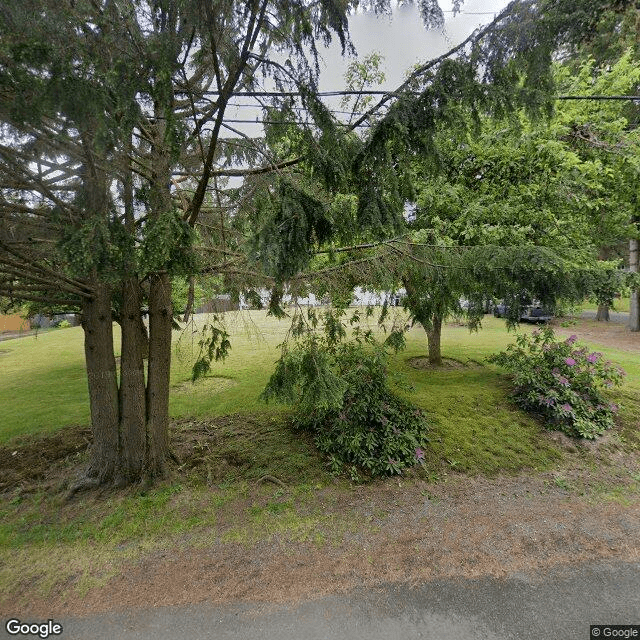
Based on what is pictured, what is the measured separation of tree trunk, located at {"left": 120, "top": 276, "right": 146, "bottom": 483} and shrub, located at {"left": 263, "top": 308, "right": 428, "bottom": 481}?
6.22ft

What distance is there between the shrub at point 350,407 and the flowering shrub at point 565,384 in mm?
2436

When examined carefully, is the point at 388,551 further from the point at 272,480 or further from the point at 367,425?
the point at 367,425

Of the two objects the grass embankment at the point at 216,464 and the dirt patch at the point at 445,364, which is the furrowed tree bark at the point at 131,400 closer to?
the grass embankment at the point at 216,464

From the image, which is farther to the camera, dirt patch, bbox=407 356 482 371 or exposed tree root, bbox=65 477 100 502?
dirt patch, bbox=407 356 482 371

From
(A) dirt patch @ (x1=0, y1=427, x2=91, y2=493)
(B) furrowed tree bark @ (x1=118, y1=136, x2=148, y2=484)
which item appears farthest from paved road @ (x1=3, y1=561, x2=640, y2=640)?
(A) dirt patch @ (x1=0, y1=427, x2=91, y2=493)

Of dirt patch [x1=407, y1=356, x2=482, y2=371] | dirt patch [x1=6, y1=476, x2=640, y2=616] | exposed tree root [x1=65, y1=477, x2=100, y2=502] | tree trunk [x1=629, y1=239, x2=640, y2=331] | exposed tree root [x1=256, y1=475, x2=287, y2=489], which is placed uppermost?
tree trunk [x1=629, y1=239, x2=640, y2=331]

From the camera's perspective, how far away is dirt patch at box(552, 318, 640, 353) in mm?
13594

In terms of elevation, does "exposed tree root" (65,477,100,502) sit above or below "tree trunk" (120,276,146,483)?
below

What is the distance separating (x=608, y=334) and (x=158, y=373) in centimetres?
1884

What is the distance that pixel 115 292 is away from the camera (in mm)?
5281

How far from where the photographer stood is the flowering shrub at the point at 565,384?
6.50 meters

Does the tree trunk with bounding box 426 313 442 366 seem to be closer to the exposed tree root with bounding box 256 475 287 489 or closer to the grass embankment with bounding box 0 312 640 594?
the grass embankment with bounding box 0 312 640 594

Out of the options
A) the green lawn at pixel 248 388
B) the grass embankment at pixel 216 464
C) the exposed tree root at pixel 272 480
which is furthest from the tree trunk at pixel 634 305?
the exposed tree root at pixel 272 480

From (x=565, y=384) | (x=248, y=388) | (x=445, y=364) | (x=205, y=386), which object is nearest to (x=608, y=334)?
(x=445, y=364)
